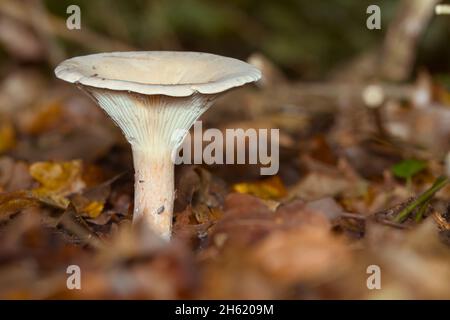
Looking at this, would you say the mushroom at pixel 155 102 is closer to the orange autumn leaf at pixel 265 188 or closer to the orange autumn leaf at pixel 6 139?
the orange autumn leaf at pixel 265 188

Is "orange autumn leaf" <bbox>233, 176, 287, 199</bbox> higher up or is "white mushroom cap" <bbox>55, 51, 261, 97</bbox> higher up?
"white mushroom cap" <bbox>55, 51, 261, 97</bbox>

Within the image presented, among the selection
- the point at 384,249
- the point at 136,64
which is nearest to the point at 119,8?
the point at 136,64

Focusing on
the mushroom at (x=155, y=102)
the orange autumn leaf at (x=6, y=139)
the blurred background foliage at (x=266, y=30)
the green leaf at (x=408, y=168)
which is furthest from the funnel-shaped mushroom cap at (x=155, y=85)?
the blurred background foliage at (x=266, y=30)

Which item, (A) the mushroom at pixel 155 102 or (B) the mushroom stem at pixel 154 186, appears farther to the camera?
(B) the mushroom stem at pixel 154 186

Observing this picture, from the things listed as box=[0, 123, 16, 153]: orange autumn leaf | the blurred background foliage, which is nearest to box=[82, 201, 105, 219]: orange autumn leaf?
box=[0, 123, 16, 153]: orange autumn leaf

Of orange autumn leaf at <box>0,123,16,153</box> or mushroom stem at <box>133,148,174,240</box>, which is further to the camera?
orange autumn leaf at <box>0,123,16,153</box>

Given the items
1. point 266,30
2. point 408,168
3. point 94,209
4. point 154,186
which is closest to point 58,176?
point 94,209

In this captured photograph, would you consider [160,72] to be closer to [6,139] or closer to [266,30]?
[6,139]

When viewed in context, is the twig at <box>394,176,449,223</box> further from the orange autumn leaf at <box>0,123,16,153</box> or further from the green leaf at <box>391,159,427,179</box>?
the orange autumn leaf at <box>0,123,16,153</box>
